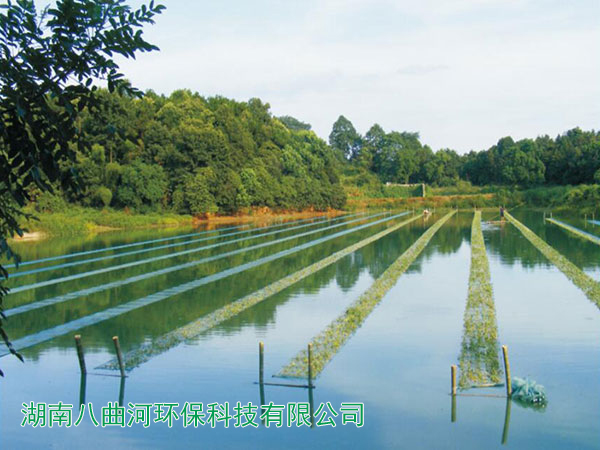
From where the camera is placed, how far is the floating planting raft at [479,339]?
7.84 metres

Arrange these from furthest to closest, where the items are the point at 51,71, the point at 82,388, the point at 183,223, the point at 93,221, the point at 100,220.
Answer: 1. the point at 183,223
2. the point at 100,220
3. the point at 93,221
4. the point at 82,388
5. the point at 51,71

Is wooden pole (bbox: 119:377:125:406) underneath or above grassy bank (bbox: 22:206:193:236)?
underneath

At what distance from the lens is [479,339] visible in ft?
31.6

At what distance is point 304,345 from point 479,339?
262 cm

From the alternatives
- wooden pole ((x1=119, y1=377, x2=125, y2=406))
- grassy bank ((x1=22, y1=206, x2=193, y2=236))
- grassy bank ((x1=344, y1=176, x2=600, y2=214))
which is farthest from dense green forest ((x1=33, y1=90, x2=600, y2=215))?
wooden pole ((x1=119, y1=377, x2=125, y2=406))

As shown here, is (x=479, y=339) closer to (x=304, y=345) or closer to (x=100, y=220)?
(x=304, y=345)

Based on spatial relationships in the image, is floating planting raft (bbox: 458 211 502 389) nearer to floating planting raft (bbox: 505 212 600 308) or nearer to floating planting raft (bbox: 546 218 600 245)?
floating planting raft (bbox: 505 212 600 308)

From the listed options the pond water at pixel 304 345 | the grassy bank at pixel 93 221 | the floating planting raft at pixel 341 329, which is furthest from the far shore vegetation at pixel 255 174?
the floating planting raft at pixel 341 329

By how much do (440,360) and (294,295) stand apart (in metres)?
5.43

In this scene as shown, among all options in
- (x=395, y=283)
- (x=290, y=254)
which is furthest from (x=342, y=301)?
(x=290, y=254)

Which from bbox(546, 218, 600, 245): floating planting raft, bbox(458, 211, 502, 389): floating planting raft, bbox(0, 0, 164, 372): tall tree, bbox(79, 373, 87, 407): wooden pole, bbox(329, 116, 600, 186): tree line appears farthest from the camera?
bbox(329, 116, 600, 186): tree line

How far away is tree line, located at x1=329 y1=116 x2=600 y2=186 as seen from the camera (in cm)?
5703

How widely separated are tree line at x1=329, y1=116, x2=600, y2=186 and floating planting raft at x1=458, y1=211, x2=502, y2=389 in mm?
36958

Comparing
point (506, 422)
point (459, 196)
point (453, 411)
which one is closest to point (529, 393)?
point (506, 422)
